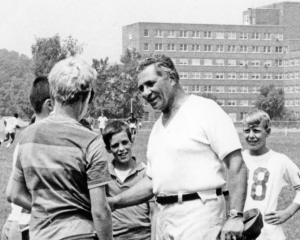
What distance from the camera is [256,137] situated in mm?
6625

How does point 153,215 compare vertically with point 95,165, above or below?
below

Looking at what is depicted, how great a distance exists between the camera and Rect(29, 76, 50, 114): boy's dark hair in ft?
17.6

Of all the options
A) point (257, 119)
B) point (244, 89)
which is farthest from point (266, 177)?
point (244, 89)

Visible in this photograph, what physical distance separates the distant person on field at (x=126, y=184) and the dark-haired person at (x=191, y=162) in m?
0.66

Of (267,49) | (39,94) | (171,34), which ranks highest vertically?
(39,94)

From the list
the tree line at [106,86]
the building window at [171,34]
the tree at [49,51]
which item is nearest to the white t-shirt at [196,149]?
the tree line at [106,86]

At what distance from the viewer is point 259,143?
665 cm

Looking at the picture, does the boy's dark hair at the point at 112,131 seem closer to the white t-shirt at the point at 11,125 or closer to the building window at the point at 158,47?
the white t-shirt at the point at 11,125

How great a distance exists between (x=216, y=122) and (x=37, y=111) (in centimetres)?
129

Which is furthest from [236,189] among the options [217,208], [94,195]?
[94,195]

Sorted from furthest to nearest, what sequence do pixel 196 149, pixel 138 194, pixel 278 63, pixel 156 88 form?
pixel 278 63 < pixel 138 194 < pixel 156 88 < pixel 196 149

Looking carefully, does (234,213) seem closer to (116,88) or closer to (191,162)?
(191,162)

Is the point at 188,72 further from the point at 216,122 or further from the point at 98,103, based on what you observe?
the point at 216,122

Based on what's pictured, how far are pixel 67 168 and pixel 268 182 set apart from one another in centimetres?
285
